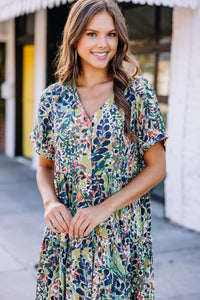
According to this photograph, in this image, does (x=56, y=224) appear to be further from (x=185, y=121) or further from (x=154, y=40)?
(x=154, y=40)

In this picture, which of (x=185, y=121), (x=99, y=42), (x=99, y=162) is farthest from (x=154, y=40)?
(x=99, y=162)

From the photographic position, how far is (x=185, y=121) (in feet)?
16.7

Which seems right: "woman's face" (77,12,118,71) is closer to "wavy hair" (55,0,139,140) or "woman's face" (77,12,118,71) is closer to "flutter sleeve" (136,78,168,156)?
"wavy hair" (55,0,139,140)

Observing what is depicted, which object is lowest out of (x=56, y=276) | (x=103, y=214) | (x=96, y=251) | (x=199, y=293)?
(x=199, y=293)

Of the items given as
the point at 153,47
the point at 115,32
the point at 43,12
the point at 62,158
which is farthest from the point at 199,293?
the point at 43,12

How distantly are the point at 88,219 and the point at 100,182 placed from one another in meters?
0.17

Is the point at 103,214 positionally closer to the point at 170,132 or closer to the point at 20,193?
the point at 170,132

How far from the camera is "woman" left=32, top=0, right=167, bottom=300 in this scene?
1777mm

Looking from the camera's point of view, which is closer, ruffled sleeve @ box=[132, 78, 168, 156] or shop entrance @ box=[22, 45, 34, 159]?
ruffled sleeve @ box=[132, 78, 168, 156]

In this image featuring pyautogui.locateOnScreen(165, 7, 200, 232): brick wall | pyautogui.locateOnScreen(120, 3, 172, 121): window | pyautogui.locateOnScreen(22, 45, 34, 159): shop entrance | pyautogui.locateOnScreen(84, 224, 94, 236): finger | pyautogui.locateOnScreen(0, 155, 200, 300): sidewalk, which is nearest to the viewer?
pyautogui.locateOnScreen(84, 224, 94, 236): finger

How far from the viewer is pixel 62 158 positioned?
6.08ft

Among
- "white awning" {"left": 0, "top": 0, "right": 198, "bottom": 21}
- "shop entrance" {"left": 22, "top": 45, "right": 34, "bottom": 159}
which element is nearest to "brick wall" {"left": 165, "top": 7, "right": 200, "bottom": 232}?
"white awning" {"left": 0, "top": 0, "right": 198, "bottom": 21}

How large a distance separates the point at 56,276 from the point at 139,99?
81 centimetres

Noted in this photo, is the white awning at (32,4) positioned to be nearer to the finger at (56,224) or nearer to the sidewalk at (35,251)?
the sidewalk at (35,251)
